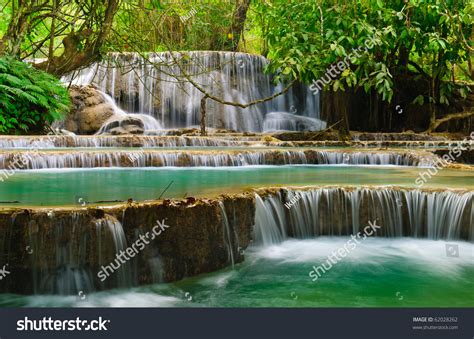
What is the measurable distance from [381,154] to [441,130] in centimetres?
725

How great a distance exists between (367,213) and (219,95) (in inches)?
511

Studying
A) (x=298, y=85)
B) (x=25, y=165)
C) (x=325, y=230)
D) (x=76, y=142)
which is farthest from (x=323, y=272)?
(x=298, y=85)

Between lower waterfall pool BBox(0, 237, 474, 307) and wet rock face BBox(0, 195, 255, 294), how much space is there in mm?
89

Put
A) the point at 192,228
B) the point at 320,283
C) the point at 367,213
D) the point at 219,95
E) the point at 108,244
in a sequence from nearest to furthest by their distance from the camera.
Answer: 1. the point at 108,244
2. the point at 192,228
3. the point at 320,283
4. the point at 367,213
5. the point at 219,95

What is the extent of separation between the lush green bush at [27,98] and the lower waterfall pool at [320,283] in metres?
6.67

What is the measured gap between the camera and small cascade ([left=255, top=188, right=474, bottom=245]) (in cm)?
552

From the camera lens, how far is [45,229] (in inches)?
149

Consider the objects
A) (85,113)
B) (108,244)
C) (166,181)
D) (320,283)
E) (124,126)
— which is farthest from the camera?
(85,113)

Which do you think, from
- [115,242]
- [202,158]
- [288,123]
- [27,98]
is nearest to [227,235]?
[115,242]

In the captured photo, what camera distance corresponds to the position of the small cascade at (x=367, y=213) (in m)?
5.52

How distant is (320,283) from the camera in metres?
4.50

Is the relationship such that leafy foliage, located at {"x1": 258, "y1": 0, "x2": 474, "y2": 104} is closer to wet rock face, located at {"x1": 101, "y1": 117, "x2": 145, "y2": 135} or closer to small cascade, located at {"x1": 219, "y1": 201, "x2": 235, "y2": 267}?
small cascade, located at {"x1": 219, "y1": 201, "x2": 235, "y2": 267}

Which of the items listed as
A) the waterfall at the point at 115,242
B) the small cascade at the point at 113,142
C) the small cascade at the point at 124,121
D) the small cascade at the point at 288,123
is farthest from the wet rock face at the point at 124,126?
the waterfall at the point at 115,242

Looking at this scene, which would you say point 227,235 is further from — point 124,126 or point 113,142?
point 124,126
